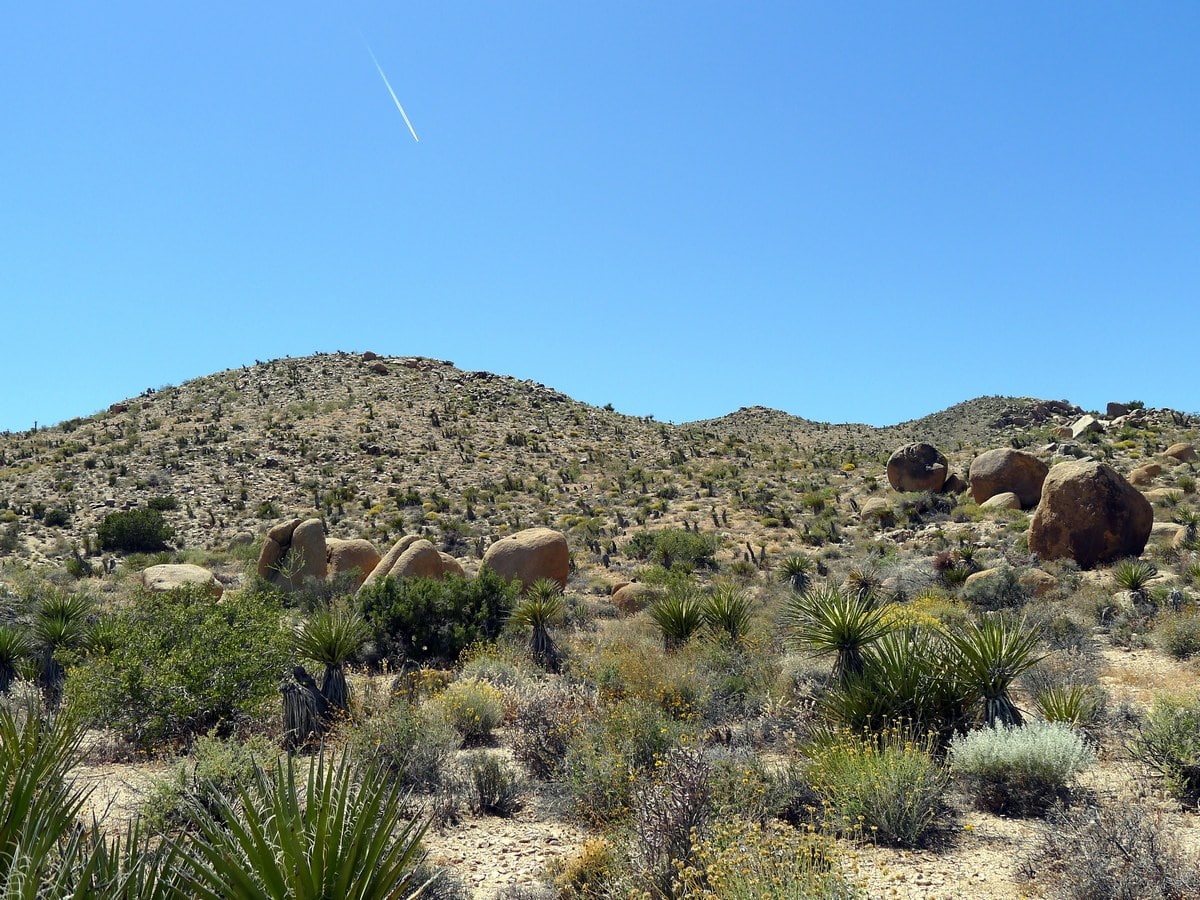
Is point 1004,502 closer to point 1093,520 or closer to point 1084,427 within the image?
point 1093,520

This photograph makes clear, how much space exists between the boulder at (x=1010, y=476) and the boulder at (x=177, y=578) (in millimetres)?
25655

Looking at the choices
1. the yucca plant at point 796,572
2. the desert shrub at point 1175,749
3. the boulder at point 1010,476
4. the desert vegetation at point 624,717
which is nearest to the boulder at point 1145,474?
the desert vegetation at point 624,717

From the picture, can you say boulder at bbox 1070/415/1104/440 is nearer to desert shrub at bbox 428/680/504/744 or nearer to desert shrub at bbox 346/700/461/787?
desert shrub at bbox 428/680/504/744

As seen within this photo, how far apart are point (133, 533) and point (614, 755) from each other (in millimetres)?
26872

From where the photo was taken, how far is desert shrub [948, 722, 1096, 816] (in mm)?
6848

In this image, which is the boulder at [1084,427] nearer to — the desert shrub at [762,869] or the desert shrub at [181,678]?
the desert shrub at [181,678]

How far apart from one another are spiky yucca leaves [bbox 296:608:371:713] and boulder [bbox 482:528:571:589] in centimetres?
901

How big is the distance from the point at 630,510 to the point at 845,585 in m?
14.6

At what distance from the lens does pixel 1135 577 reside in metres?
16.9

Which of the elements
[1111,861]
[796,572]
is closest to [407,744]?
[1111,861]

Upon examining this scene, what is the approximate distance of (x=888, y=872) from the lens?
5559 millimetres

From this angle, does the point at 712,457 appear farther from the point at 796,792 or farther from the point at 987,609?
the point at 796,792

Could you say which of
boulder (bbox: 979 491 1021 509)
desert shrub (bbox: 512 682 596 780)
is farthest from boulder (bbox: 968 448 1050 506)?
desert shrub (bbox: 512 682 596 780)

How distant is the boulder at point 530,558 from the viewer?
20.1 metres
